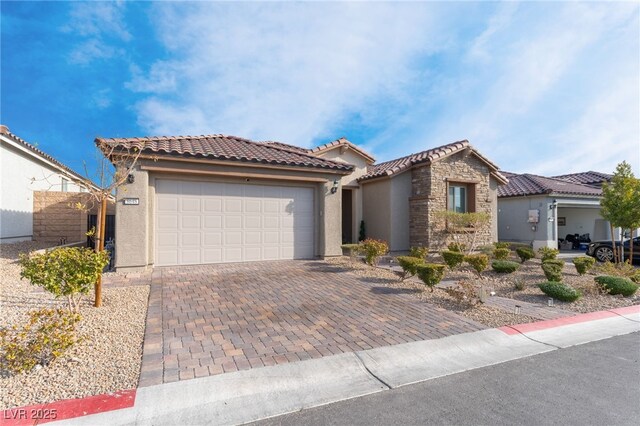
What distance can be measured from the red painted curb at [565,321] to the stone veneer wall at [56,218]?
15.4m

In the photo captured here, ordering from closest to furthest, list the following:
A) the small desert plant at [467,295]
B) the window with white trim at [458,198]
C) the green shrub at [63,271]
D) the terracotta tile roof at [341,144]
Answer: the green shrub at [63,271], the small desert plant at [467,295], the window with white trim at [458,198], the terracotta tile roof at [341,144]

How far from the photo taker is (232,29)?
8938 millimetres

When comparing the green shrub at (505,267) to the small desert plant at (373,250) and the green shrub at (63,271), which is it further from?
the green shrub at (63,271)

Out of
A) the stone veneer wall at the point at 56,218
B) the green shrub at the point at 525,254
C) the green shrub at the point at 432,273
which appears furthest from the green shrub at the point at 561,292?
the stone veneer wall at the point at 56,218

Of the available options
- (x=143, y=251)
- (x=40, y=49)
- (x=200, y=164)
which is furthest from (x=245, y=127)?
(x=143, y=251)

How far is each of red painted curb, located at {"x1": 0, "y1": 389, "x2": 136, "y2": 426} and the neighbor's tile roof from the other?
97.6 ft

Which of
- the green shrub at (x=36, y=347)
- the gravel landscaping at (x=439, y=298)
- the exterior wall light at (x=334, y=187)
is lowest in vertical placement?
the gravel landscaping at (x=439, y=298)

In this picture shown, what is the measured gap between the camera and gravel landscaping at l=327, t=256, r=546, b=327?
18.7 ft

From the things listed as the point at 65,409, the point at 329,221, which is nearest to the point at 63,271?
the point at 65,409

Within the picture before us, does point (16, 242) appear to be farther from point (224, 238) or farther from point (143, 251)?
point (224, 238)

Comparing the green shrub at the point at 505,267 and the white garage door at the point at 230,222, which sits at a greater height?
the white garage door at the point at 230,222

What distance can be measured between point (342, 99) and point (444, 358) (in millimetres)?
11745

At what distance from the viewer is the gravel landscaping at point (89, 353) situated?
3.11 meters

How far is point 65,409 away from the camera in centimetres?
284
